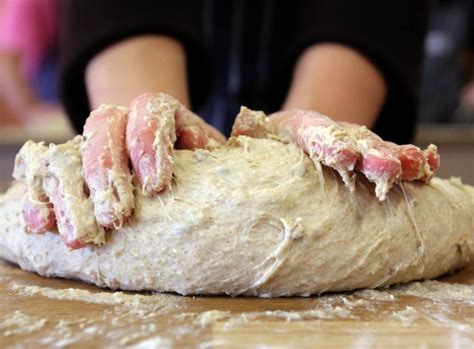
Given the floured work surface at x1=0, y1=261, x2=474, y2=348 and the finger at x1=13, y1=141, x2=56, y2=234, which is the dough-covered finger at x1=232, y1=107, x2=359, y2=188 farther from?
the finger at x1=13, y1=141, x2=56, y2=234

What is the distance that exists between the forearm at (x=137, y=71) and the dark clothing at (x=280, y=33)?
2cm

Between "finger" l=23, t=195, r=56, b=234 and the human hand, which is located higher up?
the human hand

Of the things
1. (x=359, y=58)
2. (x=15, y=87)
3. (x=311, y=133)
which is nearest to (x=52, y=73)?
(x=15, y=87)

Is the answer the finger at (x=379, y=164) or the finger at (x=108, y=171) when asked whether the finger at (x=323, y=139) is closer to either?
the finger at (x=379, y=164)

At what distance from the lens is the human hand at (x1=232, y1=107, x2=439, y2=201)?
33.9 inches

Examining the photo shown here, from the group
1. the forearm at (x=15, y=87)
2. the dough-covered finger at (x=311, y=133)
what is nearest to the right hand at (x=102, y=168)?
the dough-covered finger at (x=311, y=133)

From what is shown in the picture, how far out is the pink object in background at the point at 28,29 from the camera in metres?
3.29

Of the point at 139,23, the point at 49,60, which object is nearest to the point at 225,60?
the point at 139,23

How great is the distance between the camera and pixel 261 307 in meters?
0.84

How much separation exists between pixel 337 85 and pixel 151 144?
68 cm

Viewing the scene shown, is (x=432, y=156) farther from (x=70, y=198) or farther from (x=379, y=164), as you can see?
(x=70, y=198)

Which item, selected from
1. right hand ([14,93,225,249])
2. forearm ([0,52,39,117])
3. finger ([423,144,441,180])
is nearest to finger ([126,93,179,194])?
right hand ([14,93,225,249])

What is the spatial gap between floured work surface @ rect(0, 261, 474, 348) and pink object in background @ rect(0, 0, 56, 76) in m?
2.62

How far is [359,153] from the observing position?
870 mm
